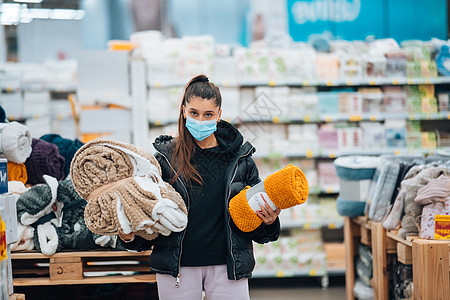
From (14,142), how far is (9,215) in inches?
34.3

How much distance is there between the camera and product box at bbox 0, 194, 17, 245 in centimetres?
200

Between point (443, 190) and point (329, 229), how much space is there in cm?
302

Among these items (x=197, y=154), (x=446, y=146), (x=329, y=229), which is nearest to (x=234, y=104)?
(x=329, y=229)

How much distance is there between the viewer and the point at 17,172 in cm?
301

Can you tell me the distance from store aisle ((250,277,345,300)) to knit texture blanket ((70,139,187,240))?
10.4 feet

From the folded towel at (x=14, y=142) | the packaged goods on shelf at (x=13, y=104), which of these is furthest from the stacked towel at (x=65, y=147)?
the packaged goods on shelf at (x=13, y=104)

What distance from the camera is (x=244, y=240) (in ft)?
6.77

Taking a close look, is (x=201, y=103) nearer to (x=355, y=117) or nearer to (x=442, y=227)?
(x=442, y=227)

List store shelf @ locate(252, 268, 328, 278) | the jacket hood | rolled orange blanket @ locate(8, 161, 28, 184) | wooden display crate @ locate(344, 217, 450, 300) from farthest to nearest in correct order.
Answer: store shelf @ locate(252, 268, 328, 278) < rolled orange blanket @ locate(8, 161, 28, 184) < wooden display crate @ locate(344, 217, 450, 300) < the jacket hood

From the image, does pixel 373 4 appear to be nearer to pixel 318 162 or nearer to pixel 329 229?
pixel 318 162

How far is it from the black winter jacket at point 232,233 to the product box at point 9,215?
54 centimetres

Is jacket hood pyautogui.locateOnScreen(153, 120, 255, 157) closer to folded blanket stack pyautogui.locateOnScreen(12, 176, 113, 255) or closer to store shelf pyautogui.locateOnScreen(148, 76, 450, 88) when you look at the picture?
folded blanket stack pyautogui.locateOnScreen(12, 176, 113, 255)

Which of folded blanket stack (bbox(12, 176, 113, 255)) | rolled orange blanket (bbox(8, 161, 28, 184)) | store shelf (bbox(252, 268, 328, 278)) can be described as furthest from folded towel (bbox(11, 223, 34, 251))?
store shelf (bbox(252, 268, 328, 278))

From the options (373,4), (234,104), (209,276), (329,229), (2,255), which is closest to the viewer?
(2,255)
